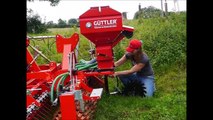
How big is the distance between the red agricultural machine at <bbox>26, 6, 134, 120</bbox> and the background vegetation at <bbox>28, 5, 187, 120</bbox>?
595mm

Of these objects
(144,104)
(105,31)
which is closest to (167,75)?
(144,104)

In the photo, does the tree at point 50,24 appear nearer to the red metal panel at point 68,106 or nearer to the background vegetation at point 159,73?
the background vegetation at point 159,73

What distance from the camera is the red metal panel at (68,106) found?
4387 mm

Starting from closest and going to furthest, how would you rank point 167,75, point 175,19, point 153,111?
point 153,111 → point 167,75 → point 175,19

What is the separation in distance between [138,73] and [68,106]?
2.63 m

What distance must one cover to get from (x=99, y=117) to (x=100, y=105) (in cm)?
53

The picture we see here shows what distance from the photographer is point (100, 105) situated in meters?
6.02

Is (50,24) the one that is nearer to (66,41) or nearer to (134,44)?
(134,44)

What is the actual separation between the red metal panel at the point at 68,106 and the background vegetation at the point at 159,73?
1053 mm

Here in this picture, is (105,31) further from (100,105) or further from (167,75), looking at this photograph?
(167,75)

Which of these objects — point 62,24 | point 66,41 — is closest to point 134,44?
point 66,41

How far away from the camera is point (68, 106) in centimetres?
440

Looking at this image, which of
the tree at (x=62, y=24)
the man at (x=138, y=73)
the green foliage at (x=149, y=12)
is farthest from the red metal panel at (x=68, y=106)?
the tree at (x=62, y=24)
